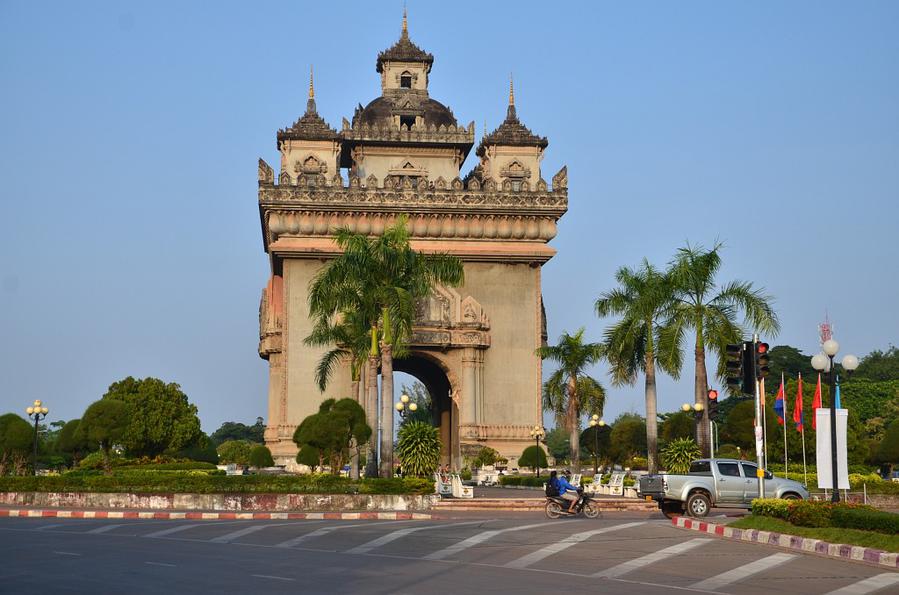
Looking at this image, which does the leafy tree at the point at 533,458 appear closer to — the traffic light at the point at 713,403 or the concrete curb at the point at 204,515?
the traffic light at the point at 713,403

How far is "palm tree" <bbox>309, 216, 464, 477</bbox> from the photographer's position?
35875mm

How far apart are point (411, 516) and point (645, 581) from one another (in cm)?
1413

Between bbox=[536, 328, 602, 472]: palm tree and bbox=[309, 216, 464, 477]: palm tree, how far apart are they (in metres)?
13.2

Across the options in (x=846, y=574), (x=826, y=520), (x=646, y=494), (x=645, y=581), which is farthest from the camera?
(x=646, y=494)

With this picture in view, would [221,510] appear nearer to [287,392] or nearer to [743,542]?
[743,542]

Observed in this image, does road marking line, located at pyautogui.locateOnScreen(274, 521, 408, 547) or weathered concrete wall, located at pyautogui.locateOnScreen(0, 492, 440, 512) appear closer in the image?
road marking line, located at pyautogui.locateOnScreen(274, 521, 408, 547)

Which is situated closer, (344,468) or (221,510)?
(221,510)

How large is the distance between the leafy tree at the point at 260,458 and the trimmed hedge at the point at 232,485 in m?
16.7

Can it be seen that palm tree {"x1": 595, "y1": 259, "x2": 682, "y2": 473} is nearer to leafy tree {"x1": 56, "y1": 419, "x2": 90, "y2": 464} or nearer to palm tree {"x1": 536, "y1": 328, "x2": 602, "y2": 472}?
palm tree {"x1": 536, "y1": 328, "x2": 602, "y2": 472}

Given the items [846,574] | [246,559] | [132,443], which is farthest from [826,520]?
[132,443]

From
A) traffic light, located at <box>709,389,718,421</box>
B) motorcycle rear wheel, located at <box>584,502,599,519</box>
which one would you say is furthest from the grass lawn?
traffic light, located at <box>709,389,718,421</box>

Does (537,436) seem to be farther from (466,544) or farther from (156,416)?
(466,544)

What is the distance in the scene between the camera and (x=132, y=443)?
52188 mm

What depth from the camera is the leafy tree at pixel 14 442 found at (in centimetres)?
4144
